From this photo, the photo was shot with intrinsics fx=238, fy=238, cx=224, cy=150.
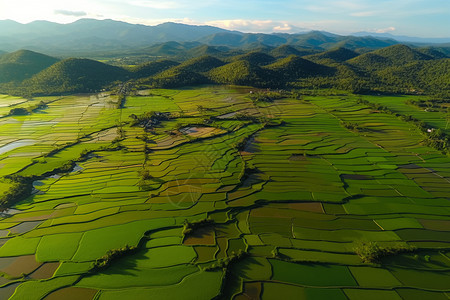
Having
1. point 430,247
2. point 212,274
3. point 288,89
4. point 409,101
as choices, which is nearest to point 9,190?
point 212,274

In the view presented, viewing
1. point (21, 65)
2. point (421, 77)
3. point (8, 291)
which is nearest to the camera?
point (8, 291)

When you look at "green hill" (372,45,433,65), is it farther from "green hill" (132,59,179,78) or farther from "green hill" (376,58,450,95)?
"green hill" (132,59,179,78)

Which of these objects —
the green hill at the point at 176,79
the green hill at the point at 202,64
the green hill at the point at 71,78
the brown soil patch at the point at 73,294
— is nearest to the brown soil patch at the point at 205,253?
the brown soil patch at the point at 73,294

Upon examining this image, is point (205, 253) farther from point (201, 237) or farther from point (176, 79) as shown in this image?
point (176, 79)

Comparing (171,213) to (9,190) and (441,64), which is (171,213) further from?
(441,64)

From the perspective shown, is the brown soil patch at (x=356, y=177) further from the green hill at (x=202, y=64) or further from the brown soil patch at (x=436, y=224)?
the green hill at (x=202, y=64)

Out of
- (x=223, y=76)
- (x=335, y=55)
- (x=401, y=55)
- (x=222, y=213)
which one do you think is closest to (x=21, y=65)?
(x=223, y=76)

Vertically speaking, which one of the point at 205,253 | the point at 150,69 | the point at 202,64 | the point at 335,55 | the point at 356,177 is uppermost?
the point at 335,55
